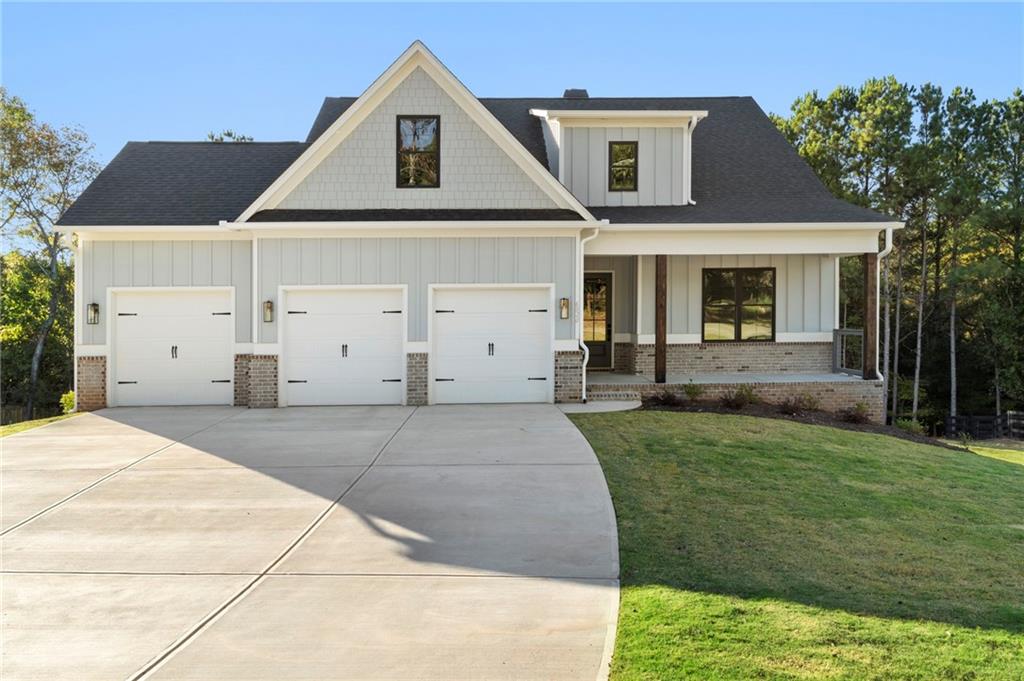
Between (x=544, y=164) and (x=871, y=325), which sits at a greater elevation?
(x=544, y=164)

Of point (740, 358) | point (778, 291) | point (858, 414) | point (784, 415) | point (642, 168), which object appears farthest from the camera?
point (778, 291)

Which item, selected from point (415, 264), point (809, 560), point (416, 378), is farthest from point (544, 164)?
point (809, 560)

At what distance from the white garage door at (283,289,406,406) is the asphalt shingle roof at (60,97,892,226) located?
2611 millimetres

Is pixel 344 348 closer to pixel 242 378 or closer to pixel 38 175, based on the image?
pixel 242 378

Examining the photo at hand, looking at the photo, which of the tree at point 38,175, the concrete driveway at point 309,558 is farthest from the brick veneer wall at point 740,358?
the tree at point 38,175

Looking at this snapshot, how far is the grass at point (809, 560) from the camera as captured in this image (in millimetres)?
4238

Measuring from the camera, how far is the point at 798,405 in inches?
555

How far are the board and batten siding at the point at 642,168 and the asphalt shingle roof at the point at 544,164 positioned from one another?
362 mm

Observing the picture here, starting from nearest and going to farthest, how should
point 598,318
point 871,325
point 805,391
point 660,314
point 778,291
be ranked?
point 805,391
point 660,314
point 871,325
point 778,291
point 598,318

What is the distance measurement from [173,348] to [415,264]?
491 centimetres

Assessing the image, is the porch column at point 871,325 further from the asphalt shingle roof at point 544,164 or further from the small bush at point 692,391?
the small bush at point 692,391

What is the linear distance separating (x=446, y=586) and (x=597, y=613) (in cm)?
115

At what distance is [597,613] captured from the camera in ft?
16.1

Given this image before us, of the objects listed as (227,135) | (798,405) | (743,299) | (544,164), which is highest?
(227,135)
